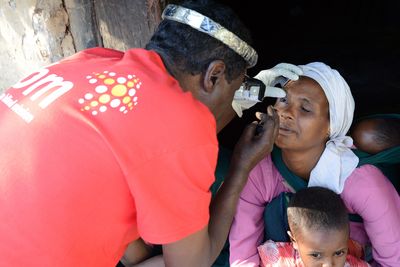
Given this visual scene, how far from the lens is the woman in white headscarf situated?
64.6 inches

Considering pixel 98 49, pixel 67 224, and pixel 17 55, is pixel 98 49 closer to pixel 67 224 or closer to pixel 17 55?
pixel 67 224

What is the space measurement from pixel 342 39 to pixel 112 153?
12.7ft

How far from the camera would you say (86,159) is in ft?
3.73

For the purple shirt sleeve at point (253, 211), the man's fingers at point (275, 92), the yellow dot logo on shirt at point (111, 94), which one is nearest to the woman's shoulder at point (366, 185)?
the purple shirt sleeve at point (253, 211)

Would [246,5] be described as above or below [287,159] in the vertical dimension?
below

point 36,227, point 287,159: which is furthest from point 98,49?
point 287,159

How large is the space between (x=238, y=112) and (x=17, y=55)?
1.10 m

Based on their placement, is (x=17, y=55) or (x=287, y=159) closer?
(x=287, y=159)

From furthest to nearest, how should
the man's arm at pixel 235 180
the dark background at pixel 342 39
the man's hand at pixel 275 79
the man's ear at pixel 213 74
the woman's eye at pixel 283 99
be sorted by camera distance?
1. the dark background at pixel 342 39
2. the woman's eye at pixel 283 99
3. the man's hand at pixel 275 79
4. the man's arm at pixel 235 180
5. the man's ear at pixel 213 74

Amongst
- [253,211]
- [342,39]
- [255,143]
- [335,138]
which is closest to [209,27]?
[255,143]

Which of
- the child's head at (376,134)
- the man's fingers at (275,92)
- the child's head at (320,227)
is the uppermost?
the man's fingers at (275,92)

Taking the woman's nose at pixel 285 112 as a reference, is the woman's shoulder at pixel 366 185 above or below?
below

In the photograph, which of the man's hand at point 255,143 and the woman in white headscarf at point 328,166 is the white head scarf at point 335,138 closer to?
the woman in white headscarf at point 328,166

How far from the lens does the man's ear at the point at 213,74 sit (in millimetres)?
1294
